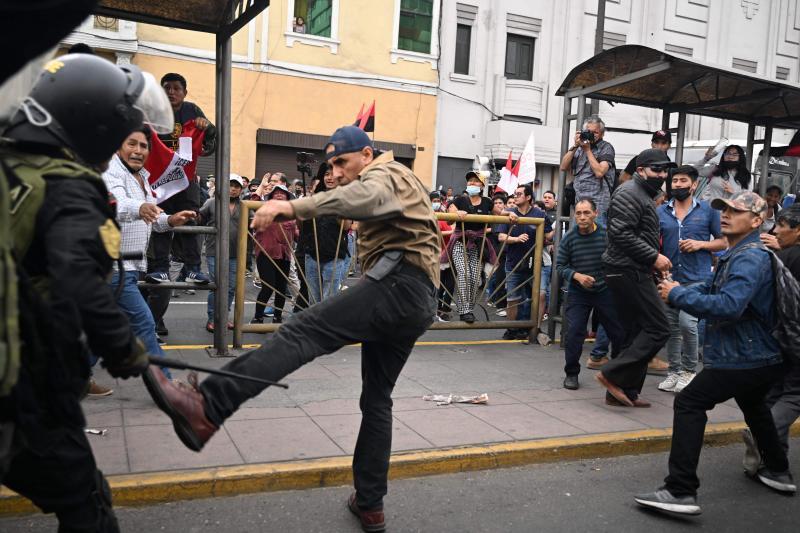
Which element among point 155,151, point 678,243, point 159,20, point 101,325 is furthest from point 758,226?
point 159,20

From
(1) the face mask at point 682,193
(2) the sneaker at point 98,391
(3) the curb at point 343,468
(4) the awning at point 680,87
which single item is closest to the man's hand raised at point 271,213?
(3) the curb at point 343,468

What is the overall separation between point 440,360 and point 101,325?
5485mm

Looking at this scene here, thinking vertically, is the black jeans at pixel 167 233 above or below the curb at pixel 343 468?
above

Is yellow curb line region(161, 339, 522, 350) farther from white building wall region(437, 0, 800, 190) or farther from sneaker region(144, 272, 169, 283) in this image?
white building wall region(437, 0, 800, 190)

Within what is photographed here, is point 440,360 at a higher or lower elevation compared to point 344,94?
lower

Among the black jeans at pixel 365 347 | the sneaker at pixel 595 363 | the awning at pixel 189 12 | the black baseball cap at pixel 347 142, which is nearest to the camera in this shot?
the black jeans at pixel 365 347

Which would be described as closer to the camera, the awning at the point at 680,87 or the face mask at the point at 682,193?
the face mask at the point at 682,193

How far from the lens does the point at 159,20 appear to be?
262 inches

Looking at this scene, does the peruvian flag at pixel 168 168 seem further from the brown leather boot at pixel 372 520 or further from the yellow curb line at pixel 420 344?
the brown leather boot at pixel 372 520

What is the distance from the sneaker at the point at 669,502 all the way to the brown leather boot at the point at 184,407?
2.54 metres

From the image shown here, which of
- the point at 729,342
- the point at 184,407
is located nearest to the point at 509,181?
the point at 729,342

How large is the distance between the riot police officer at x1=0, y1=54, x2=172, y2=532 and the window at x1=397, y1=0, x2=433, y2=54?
66.6 feet

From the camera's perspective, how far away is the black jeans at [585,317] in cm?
657

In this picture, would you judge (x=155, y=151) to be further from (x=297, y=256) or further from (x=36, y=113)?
(x=36, y=113)
